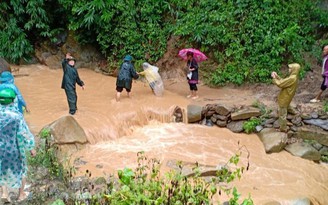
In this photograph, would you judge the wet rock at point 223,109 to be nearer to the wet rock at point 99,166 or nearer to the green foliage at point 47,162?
the wet rock at point 99,166

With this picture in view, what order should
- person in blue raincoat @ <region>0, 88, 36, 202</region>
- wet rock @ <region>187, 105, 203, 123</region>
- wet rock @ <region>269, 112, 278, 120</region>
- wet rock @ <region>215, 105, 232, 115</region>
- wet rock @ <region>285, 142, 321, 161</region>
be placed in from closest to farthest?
person in blue raincoat @ <region>0, 88, 36, 202</region> < wet rock @ <region>285, 142, 321, 161</region> < wet rock @ <region>269, 112, 278, 120</region> < wet rock @ <region>215, 105, 232, 115</region> < wet rock @ <region>187, 105, 203, 123</region>

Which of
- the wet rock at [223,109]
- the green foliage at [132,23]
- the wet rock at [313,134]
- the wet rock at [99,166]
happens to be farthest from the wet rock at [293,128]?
the green foliage at [132,23]

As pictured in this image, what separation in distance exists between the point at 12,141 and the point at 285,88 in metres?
5.52

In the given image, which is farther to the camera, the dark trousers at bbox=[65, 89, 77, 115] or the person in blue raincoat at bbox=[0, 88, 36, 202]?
the dark trousers at bbox=[65, 89, 77, 115]

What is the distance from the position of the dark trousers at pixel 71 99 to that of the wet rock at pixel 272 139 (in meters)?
4.28

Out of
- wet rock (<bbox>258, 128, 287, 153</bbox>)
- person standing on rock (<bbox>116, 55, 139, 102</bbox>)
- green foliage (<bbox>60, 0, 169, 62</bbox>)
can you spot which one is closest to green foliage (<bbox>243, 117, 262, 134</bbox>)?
wet rock (<bbox>258, 128, 287, 153</bbox>)

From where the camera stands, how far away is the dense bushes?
9867 mm

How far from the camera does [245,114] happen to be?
828 centimetres

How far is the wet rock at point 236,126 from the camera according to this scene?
8.28 meters

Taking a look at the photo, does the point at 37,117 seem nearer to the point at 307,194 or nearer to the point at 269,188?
the point at 269,188

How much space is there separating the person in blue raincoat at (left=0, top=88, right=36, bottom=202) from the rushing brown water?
1792mm

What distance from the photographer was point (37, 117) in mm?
7938

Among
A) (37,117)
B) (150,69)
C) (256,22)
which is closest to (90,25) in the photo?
(150,69)

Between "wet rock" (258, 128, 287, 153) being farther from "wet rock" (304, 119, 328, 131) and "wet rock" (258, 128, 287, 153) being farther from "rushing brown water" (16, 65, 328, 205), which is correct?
"wet rock" (304, 119, 328, 131)
